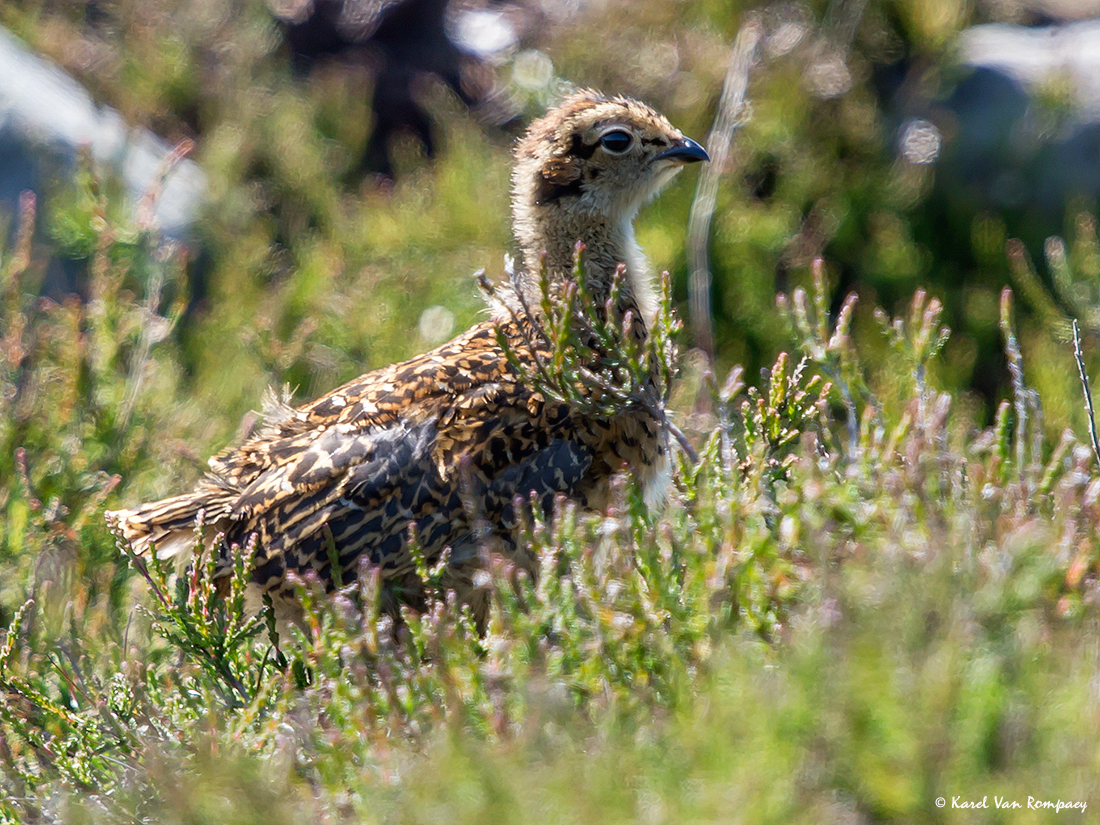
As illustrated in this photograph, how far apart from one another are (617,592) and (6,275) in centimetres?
354

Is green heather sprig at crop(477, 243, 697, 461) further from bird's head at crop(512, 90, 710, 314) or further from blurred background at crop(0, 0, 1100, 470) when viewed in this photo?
blurred background at crop(0, 0, 1100, 470)

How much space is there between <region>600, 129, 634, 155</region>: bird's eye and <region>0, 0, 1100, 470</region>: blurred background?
100 inches

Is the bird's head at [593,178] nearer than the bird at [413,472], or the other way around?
the bird at [413,472]

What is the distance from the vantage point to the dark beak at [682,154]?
4285mm

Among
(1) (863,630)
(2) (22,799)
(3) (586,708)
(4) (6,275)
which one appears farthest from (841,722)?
(4) (6,275)

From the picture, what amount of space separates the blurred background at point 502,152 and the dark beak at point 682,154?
8.32 feet

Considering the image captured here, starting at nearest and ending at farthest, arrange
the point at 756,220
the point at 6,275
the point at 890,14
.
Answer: the point at 6,275
the point at 756,220
the point at 890,14

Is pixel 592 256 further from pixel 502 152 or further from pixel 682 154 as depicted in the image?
pixel 502 152

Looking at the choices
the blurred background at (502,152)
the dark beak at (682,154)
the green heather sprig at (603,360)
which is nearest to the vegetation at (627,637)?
the green heather sprig at (603,360)

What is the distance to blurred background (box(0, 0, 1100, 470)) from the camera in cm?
716


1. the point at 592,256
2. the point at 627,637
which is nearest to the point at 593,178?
the point at 592,256

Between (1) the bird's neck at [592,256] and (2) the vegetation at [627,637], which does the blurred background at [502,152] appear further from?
(1) the bird's neck at [592,256]

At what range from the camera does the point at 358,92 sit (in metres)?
9.48

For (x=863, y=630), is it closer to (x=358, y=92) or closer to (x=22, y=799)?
(x=22, y=799)
